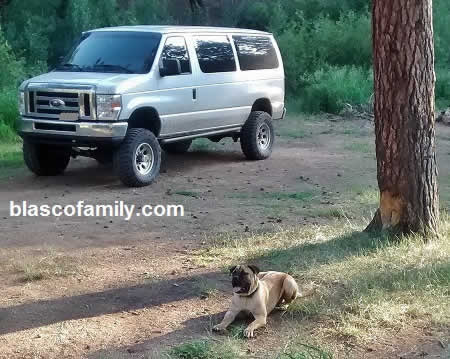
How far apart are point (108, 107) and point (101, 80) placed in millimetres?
419

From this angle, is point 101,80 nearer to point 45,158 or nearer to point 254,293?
point 45,158

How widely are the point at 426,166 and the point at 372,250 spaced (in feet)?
3.08

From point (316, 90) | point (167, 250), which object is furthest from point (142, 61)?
point (316, 90)

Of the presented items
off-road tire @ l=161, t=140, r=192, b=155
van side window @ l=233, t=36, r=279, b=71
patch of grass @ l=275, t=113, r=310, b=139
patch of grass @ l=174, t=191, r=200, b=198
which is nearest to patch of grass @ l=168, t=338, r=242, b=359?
patch of grass @ l=174, t=191, r=200, b=198

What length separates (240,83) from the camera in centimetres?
1330

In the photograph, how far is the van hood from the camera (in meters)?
11.0

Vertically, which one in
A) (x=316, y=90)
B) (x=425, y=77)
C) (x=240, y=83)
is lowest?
(x=316, y=90)

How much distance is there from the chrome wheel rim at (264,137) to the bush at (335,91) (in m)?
6.64

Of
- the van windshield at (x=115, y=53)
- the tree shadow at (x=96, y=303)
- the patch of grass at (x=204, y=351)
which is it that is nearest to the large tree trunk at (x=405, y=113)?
the tree shadow at (x=96, y=303)

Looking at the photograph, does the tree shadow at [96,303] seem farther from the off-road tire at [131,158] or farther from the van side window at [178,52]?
the van side window at [178,52]

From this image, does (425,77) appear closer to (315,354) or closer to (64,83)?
(315,354)

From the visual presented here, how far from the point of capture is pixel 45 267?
7395 mm

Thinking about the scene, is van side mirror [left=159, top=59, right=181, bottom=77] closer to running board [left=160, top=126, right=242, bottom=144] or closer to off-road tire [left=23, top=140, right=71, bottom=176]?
running board [left=160, top=126, right=242, bottom=144]

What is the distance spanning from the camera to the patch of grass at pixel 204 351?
5.23 m
